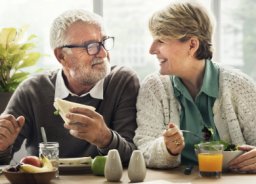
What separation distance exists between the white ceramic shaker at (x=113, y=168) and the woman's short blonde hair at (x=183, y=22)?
0.73 metres

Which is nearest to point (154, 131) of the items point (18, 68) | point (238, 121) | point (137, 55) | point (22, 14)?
point (238, 121)

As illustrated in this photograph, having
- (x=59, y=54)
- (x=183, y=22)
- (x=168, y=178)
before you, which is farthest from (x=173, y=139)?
(x=59, y=54)

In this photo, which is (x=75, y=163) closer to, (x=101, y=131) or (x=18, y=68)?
(x=101, y=131)

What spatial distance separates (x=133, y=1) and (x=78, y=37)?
1213 mm

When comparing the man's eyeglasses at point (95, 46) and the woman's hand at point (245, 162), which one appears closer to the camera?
the woman's hand at point (245, 162)

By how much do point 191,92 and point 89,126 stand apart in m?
0.61

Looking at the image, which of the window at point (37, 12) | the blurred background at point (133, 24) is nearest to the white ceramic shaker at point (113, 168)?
the blurred background at point (133, 24)

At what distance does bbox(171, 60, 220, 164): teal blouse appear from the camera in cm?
285

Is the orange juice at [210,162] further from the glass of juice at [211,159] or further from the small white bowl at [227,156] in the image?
the small white bowl at [227,156]

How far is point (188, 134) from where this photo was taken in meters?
2.84

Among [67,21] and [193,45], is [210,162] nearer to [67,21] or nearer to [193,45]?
[193,45]

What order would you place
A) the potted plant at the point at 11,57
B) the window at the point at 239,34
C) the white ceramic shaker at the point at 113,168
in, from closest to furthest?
1. the white ceramic shaker at the point at 113,168
2. the potted plant at the point at 11,57
3. the window at the point at 239,34

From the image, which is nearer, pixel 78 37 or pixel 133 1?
pixel 78 37

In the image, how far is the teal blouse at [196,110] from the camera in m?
2.85
